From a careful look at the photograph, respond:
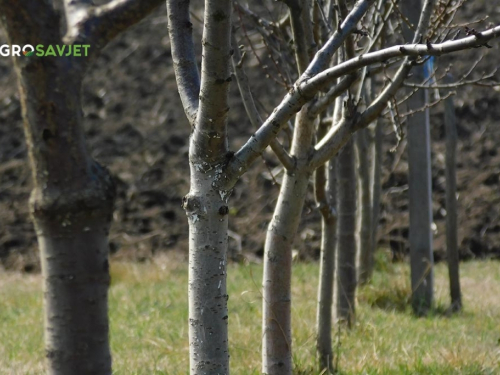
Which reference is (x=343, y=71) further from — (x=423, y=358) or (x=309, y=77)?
(x=423, y=358)

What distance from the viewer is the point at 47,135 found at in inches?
125

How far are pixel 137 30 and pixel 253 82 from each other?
2996 millimetres

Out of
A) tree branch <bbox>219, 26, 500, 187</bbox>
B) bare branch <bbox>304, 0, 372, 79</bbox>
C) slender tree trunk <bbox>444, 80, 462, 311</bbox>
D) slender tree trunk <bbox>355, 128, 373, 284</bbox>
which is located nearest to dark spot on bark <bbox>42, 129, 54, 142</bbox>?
tree branch <bbox>219, 26, 500, 187</bbox>

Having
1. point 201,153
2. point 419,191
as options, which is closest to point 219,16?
point 201,153

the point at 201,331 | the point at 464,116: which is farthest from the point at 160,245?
the point at 201,331

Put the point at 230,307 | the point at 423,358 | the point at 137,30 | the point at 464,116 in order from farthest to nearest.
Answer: the point at 137,30 → the point at 464,116 → the point at 230,307 → the point at 423,358

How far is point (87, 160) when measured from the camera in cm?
324

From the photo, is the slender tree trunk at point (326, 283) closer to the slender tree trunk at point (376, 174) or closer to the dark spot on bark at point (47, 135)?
the dark spot on bark at point (47, 135)

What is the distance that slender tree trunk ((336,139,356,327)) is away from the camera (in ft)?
16.5

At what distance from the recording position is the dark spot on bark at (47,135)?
10.4ft

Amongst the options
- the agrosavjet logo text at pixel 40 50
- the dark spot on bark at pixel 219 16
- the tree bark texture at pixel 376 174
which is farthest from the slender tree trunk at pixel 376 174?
the dark spot on bark at pixel 219 16

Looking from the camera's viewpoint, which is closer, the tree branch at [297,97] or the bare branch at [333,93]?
the tree branch at [297,97]

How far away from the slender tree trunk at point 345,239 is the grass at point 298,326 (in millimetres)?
163

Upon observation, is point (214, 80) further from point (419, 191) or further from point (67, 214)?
point (419, 191)
